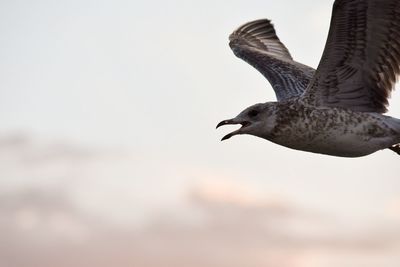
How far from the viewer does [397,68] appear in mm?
16281

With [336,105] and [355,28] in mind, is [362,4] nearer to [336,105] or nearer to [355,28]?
[355,28]

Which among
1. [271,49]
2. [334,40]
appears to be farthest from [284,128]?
[271,49]

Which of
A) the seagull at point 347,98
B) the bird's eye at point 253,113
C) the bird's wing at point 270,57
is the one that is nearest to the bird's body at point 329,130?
the seagull at point 347,98

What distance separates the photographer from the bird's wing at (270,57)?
1881 centimetres

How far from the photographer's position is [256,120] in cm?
1576

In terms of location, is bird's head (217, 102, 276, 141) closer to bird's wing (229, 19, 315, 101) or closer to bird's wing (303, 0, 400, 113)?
bird's wing (303, 0, 400, 113)

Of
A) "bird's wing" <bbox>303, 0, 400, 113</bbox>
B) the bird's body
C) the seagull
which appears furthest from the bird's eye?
"bird's wing" <bbox>303, 0, 400, 113</bbox>

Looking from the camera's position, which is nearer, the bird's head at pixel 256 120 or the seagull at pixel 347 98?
the seagull at pixel 347 98

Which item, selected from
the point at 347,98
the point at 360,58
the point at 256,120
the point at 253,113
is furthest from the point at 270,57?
the point at 256,120

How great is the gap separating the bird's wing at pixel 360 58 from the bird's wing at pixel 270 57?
162 cm

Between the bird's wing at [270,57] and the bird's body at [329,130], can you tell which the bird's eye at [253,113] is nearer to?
the bird's body at [329,130]

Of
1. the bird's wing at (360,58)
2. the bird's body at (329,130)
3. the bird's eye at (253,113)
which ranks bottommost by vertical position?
the bird's body at (329,130)

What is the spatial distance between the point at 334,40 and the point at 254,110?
→ 5.63ft

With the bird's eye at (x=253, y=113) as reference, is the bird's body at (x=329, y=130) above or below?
below
